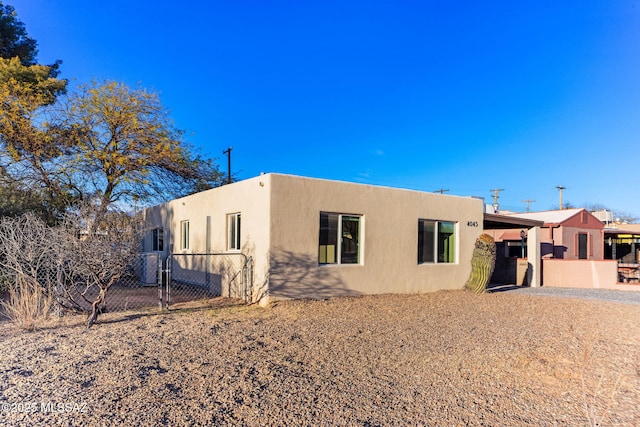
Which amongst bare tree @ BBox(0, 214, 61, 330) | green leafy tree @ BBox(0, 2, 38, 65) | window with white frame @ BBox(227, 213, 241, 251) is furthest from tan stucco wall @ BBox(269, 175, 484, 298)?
green leafy tree @ BBox(0, 2, 38, 65)

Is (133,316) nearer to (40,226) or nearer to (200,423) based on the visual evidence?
(40,226)

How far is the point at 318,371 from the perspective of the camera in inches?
179

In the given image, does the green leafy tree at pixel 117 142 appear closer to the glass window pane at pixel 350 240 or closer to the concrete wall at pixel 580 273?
the glass window pane at pixel 350 240

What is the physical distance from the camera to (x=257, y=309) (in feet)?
27.4

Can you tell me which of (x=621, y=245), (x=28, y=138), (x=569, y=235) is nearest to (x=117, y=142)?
(x=28, y=138)

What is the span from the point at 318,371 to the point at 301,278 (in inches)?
184

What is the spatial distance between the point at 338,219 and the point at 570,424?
6.91m

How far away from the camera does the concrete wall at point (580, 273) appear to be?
14.8m

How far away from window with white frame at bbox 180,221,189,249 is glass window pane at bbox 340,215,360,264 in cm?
571

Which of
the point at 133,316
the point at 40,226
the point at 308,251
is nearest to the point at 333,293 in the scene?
the point at 308,251

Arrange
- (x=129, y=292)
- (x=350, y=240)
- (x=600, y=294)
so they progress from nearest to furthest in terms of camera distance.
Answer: (x=350, y=240) → (x=129, y=292) → (x=600, y=294)

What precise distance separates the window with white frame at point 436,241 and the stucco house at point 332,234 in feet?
0.10

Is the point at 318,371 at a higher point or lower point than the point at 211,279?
lower

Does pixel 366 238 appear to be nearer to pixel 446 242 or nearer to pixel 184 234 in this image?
pixel 446 242
